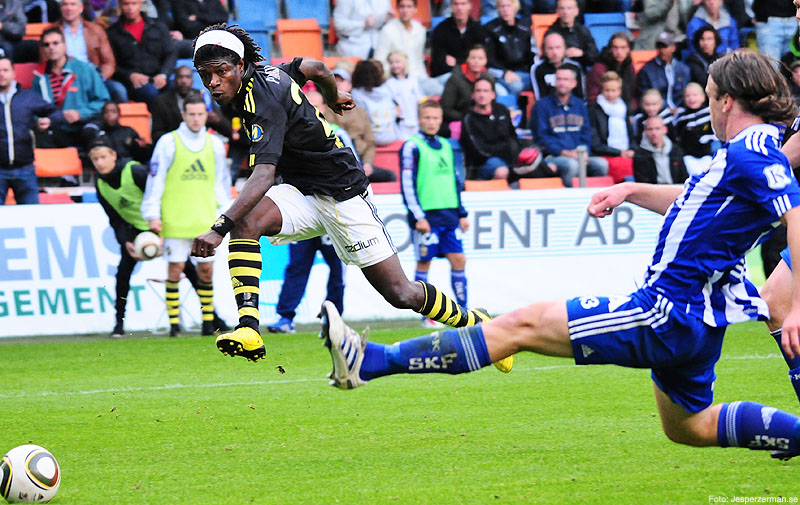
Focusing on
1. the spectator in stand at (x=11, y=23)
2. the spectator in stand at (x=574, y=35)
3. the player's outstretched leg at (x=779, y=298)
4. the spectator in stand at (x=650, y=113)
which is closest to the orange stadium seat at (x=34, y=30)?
the spectator in stand at (x=11, y=23)

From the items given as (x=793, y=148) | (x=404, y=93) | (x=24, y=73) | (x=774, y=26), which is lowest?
(x=404, y=93)

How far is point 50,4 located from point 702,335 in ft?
37.5

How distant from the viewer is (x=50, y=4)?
13.4m

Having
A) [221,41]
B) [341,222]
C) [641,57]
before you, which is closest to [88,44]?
[221,41]

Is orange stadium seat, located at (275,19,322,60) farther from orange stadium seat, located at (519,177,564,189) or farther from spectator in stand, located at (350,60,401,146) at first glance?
orange stadium seat, located at (519,177,564,189)

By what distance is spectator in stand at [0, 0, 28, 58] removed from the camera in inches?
493

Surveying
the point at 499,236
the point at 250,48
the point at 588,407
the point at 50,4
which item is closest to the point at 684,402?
the point at 588,407

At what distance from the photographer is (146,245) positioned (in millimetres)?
10164

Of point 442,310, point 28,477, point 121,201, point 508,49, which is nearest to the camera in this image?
point 28,477

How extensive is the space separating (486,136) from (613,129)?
1961 millimetres

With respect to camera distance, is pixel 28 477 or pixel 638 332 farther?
pixel 28 477

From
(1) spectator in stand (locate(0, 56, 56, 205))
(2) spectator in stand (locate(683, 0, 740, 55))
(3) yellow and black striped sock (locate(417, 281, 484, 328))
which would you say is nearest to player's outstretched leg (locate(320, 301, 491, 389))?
(3) yellow and black striped sock (locate(417, 281, 484, 328))

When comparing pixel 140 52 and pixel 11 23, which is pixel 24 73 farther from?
pixel 140 52

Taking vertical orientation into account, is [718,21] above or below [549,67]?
above
